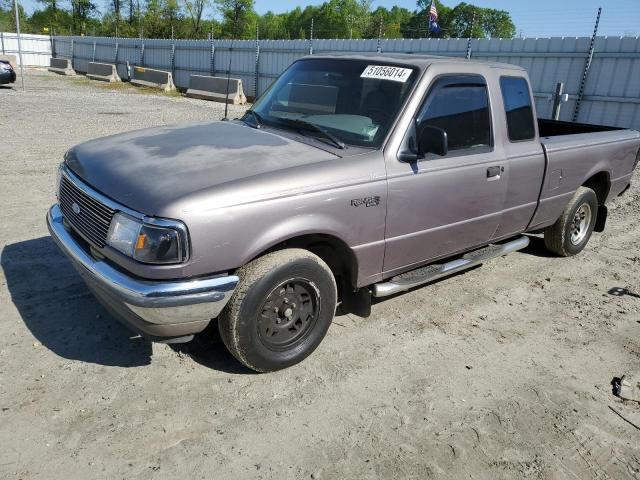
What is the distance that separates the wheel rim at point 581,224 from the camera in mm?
5867

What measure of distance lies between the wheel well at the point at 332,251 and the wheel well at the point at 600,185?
3.63 m

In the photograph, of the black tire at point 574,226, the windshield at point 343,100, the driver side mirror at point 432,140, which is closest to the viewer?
the driver side mirror at point 432,140

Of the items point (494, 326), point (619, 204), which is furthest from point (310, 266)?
point (619, 204)

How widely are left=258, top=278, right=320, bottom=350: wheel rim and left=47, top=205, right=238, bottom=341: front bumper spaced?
375 millimetres

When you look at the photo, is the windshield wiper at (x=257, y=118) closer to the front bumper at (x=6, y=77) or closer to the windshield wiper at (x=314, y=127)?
the windshield wiper at (x=314, y=127)

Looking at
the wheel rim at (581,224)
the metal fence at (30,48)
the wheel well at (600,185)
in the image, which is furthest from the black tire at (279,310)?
the metal fence at (30,48)

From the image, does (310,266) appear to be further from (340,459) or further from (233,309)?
(340,459)

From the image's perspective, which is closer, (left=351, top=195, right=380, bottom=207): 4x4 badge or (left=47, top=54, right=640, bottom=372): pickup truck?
(left=47, top=54, right=640, bottom=372): pickup truck

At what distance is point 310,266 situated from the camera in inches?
129

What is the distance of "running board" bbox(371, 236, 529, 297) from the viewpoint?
380cm

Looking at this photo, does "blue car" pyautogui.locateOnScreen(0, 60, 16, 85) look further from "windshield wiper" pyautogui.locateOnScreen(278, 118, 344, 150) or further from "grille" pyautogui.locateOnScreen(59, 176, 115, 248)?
"windshield wiper" pyautogui.locateOnScreen(278, 118, 344, 150)

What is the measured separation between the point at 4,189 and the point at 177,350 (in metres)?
A: 4.65

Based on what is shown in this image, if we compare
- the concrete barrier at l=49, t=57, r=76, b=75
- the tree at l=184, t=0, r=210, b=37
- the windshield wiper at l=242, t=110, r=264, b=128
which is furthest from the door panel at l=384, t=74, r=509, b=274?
the tree at l=184, t=0, r=210, b=37

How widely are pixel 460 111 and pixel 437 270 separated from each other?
126cm
